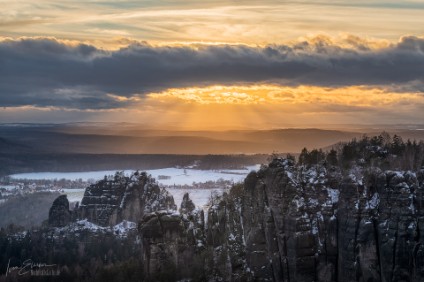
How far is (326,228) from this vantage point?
98.1 meters

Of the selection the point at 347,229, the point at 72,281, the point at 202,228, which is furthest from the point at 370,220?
the point at 72,281

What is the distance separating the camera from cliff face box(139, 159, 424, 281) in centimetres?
9188

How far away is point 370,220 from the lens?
94.2 metres

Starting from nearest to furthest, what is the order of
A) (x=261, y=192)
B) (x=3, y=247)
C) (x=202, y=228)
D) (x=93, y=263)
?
(x=261, y=192) → (x=202, y=228) → (x=93, y=263) → (x=3, y=247)

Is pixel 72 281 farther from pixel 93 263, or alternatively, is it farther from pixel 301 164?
pixel 301 164

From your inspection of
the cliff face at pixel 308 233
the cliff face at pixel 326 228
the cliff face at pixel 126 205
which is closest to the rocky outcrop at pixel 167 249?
the cliff face at pixel 308 233

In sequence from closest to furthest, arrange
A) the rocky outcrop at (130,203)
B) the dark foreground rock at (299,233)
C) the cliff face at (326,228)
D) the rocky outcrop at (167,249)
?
the cliff face at (326,228), the dark foreground rock at (299,233), the rocky outcrop at (167,249), the rocky outcrop at (130,203)

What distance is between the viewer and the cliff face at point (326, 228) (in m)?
91.9

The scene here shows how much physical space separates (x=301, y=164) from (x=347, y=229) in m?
17.1

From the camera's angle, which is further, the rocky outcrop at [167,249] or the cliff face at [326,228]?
the rocky outcrop at [167,249]

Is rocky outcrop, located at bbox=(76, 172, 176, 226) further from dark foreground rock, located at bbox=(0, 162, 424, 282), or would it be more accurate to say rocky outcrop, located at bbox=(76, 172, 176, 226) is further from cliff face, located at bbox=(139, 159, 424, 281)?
cliff face, located at bbox=(139, 159, 424, 281)

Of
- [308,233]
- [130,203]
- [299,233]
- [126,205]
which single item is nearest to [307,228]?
[308,233]
